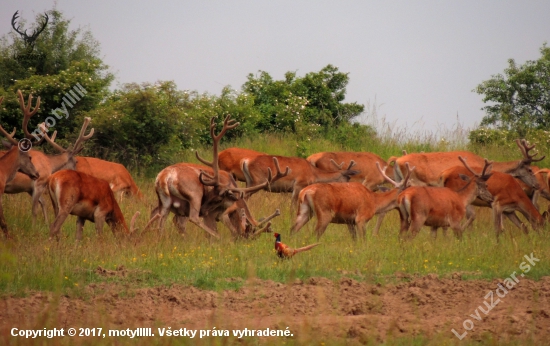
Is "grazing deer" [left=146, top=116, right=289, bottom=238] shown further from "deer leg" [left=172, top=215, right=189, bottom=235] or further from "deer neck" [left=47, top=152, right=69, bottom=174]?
"deer neck" [left=47, top=152, right=69, bottom=174]

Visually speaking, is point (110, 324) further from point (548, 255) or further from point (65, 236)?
point (548, 255)

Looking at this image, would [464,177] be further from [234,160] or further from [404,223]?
[234,160]

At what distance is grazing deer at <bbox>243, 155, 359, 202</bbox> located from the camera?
55.2 ft

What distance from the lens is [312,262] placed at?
35.8 ft

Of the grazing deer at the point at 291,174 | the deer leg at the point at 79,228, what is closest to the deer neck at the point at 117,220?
the deer leg at the point at 79,228

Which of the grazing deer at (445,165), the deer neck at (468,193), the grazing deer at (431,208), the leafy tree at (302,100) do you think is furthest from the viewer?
the leafy tree at (302,100)

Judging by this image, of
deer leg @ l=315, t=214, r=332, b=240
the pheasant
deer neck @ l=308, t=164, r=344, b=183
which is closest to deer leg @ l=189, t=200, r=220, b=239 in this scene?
deer leg @ l=315, t=214, r=332, b=240

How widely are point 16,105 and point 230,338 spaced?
15.5m

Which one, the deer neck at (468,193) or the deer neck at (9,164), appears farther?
the deer neck at (468,193)

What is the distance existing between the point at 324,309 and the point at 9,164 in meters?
7.51

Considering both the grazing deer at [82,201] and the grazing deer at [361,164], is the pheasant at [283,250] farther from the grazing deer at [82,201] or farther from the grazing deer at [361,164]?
the grazing deer at [361,164]

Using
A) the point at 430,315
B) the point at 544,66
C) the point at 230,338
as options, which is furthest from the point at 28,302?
the point at 544,66

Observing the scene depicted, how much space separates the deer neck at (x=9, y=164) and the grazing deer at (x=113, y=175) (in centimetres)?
379

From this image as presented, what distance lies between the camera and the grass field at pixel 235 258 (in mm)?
9727
